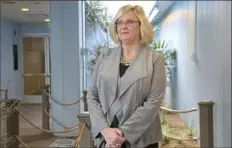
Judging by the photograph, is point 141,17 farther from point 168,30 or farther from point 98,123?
point 168,30

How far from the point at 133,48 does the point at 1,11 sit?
658cm

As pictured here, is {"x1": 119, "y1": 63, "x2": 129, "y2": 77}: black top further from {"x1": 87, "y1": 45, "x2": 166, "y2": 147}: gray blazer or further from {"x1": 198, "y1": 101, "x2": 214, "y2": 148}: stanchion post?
{"x1": 198, "y1": 101, "x2": 214, "y2": 148}: stanchion post

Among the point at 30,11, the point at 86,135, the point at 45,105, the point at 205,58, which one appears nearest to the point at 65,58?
the point at 45,105

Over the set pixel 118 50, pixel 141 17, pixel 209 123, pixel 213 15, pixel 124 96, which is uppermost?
pixel 213 15

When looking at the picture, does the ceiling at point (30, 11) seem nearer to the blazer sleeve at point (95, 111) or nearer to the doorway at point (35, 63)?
the doorway at point (35, 63)

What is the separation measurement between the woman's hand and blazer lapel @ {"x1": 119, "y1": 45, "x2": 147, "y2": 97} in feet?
0.61

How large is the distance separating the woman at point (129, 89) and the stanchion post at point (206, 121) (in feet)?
5.09

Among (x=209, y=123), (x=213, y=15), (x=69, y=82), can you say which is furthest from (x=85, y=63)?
(x=209, y=123)

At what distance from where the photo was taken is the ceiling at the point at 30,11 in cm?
656

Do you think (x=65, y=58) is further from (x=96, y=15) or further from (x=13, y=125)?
(x=13, y=125)

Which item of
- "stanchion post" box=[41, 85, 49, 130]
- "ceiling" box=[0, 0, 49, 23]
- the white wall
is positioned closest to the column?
"stanchion post" box=[41, 85, 49, 130]

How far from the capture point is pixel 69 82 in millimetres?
5867

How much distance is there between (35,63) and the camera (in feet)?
27.8

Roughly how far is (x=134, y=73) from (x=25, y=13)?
21.7 ft
